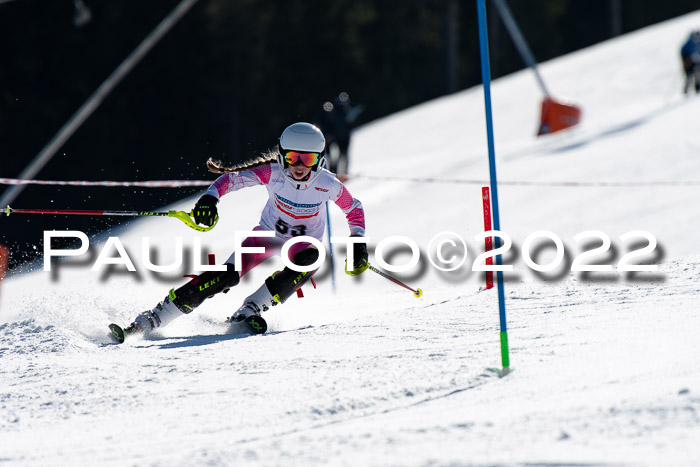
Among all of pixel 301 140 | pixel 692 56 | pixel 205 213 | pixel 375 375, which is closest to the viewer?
pixel 375 375

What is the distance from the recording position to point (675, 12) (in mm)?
51156

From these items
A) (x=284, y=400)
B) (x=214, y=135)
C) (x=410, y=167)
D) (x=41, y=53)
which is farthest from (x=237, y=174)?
(x=214, y=135)

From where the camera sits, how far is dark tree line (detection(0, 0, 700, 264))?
35375 millimetres

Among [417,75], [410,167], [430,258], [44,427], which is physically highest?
[417,75]

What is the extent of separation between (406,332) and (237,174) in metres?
1.61

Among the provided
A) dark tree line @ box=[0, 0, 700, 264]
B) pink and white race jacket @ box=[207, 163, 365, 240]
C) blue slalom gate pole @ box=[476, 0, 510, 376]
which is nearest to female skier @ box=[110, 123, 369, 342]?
pink and white race jacket @ box=[207, 163, 365, 240]

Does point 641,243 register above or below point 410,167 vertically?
below

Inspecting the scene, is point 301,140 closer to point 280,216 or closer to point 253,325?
point 280,216

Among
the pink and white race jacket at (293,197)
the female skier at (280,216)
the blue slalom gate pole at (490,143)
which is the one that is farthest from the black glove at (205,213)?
the blue slalom gate pole at (490,143)

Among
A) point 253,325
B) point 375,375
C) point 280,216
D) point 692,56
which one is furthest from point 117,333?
point 692,56

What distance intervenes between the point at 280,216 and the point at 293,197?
0.20m

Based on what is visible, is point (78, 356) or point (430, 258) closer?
point (78, 356)

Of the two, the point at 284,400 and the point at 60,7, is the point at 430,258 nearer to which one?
the point at 284,400

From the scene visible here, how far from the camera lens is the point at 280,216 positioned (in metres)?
6.83
